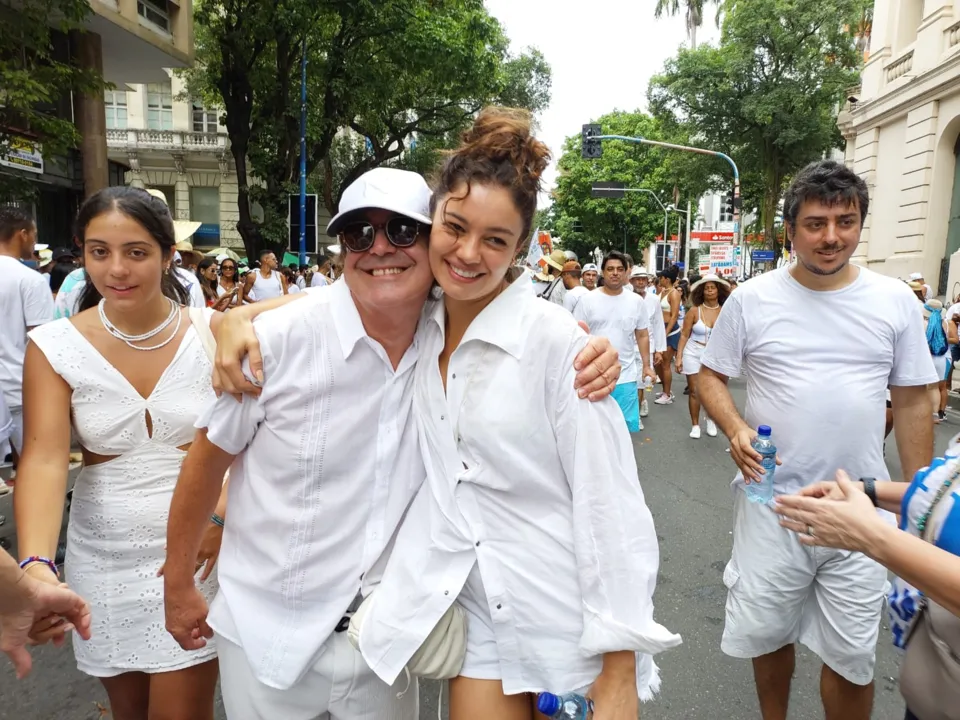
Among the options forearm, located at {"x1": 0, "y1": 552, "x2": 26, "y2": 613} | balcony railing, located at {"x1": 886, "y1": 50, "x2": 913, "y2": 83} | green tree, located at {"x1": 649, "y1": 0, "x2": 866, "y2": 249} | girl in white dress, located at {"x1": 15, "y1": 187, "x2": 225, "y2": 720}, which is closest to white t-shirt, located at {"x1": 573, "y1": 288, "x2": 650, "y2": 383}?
girl in white dress, located at {"x1": 15, "y1": 187, "x2": 225, "y2": 720}

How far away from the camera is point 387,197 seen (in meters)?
1.66

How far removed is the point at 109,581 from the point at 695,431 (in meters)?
6.94

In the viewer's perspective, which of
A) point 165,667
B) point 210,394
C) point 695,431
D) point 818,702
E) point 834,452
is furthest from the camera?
point 695,431

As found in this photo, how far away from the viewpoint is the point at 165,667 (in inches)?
81.4

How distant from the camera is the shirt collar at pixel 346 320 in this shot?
1669mm

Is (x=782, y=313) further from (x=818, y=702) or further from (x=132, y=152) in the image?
(x=132, y=152)

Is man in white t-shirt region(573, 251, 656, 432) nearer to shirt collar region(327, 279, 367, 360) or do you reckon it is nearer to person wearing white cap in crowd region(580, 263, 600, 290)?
person wearing white cap in crowd region(580, 263, 600, 290)

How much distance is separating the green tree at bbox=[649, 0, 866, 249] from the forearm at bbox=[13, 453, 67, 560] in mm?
28748

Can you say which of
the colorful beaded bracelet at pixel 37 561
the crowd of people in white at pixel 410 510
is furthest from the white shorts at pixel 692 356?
the colorful beaded bracelet at pixel 37 561

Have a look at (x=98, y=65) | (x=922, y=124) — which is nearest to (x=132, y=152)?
(x=98, y=65)

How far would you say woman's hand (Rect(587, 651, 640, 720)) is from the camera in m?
1.54

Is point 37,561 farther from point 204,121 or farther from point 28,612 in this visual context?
point 204,121

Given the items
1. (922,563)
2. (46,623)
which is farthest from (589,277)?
(46,623)

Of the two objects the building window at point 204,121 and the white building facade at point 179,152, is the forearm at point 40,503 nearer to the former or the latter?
the white building facade at point 179,152
